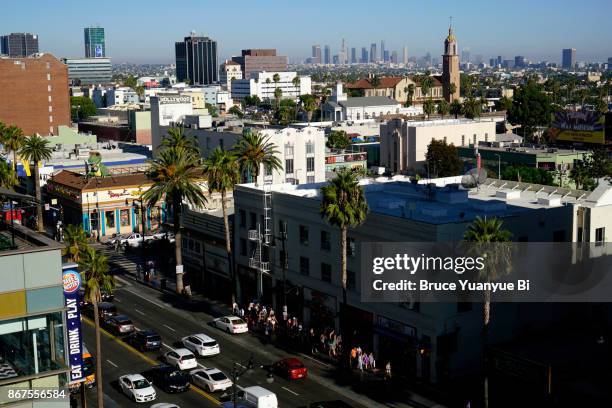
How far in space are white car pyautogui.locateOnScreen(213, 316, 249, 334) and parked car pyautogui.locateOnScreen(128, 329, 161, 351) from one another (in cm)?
526

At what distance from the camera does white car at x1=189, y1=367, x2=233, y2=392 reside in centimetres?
4709

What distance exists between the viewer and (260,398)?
140 ft

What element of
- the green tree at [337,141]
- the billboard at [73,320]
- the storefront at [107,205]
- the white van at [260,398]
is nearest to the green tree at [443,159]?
the green tree at [337,141]

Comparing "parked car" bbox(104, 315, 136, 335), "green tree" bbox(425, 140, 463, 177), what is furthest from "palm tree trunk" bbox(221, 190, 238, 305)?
"green tree" bbox(425, 140, 463, 177)

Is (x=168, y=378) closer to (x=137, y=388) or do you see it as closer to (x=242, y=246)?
(x=137, y=388)

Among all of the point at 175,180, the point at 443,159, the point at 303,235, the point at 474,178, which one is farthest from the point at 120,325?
the point at 443,159

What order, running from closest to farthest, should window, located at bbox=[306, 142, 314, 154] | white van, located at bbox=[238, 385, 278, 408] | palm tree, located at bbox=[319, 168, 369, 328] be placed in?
white van, located at bbox=[238, 385, 278, 408]
palm tree, located at bbox=[319, 168, 369, 328]
window, located at bbox=[306, 142, 314, 154]

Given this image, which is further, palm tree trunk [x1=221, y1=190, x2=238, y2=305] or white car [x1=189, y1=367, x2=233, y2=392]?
palm tree trunk [x1=221, y1=190, x2=238, y2=305]

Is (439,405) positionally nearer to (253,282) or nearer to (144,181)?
(253,282)

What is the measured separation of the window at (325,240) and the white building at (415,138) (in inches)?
2620

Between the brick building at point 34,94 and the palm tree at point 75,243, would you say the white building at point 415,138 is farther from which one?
the brick building at point 34,94

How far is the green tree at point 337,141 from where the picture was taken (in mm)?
131375

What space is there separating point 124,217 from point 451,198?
50.8 metres

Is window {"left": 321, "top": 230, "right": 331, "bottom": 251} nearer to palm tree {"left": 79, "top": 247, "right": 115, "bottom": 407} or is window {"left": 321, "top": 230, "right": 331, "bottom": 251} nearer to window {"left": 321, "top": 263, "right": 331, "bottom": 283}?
window {"left": 321, "top": 263, "right": 331, "bottom": 283}
